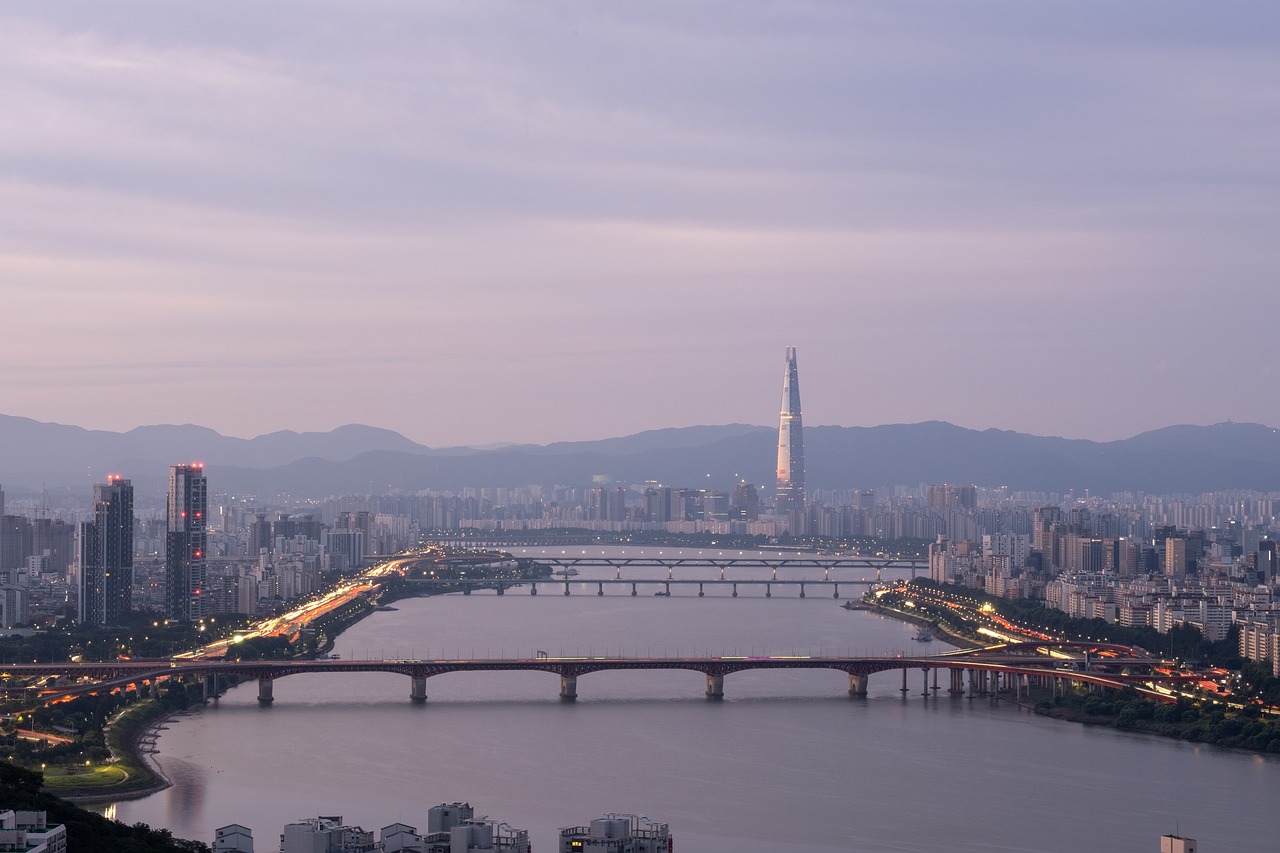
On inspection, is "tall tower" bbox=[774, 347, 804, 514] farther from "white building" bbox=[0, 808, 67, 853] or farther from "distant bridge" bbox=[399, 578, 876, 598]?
"white building" bbox=[0, 808, 67, 853]

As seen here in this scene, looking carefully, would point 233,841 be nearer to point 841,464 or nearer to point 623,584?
point 623,584

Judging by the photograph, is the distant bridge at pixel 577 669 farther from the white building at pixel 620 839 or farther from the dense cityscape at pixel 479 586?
the white building at pixel 620 839

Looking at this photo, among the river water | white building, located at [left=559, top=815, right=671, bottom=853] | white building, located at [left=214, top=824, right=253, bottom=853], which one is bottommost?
the river water

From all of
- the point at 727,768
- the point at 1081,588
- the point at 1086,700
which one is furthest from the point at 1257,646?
the point at 727,768

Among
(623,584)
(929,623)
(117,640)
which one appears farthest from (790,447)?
(117,640)

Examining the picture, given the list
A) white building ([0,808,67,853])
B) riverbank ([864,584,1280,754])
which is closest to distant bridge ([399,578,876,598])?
riverbank ([864,584,1280,754])

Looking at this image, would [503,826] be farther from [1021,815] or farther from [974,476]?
[974,476]
